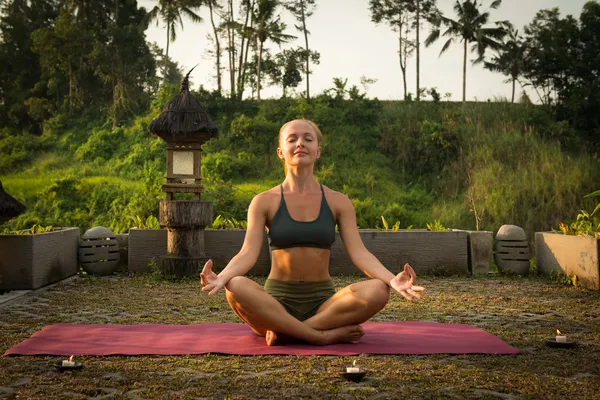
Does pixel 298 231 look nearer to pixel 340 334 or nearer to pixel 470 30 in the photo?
pixel 340 334

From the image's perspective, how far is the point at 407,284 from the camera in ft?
12.3

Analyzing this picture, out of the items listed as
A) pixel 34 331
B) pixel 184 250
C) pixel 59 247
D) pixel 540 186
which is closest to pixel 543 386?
pixel 34 331

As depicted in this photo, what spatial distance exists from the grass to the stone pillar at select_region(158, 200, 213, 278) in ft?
8.00

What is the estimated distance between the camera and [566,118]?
28.2m

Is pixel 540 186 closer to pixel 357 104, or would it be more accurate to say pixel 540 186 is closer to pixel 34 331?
pixel 357 104

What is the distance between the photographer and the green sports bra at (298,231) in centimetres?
425

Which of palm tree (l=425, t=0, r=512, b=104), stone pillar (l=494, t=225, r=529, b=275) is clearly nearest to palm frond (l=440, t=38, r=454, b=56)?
palm tree (l=425, t=0, r=512, b=104)

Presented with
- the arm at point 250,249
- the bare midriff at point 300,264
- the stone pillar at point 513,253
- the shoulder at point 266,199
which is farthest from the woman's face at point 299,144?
the stone pillar at point 513,253

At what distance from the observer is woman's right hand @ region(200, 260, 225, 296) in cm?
369

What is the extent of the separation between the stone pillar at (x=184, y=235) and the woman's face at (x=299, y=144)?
13.6 feet

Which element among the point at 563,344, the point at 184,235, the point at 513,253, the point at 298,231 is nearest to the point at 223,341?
the point at 298,231

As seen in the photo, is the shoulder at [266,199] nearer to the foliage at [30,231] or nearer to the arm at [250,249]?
the arm at [250,249]

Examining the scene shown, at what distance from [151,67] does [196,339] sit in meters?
29.2

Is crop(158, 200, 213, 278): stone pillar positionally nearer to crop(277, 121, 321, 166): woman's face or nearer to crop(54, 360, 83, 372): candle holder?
crop(277, 121, 321, 166): woman's face
